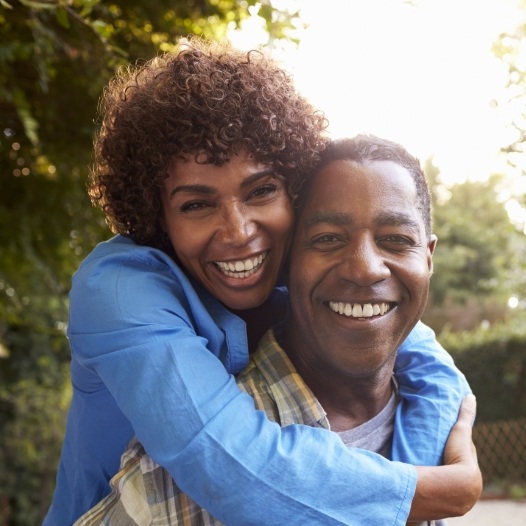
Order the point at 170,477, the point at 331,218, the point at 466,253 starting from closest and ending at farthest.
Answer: the point at 170,477 → the point at 331,218 → the point at 466,253

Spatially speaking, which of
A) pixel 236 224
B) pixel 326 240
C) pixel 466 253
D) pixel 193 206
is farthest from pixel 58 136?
pixel 466 253

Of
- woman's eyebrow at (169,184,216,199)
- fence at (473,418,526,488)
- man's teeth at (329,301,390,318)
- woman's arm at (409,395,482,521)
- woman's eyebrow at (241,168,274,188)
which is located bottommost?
fence at (473,418,526,488)

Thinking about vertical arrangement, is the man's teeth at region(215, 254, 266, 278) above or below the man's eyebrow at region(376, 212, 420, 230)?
below

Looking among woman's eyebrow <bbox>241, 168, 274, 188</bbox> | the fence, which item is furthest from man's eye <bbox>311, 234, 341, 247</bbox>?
the fence

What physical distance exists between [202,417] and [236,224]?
59cm

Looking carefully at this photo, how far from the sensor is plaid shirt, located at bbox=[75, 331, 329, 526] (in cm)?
195

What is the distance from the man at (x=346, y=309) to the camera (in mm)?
1990

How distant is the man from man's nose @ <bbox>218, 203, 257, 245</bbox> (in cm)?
15

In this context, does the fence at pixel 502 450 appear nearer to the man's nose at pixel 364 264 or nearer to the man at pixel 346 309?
the man at pixel 346 309

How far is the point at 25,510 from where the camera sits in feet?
38.1

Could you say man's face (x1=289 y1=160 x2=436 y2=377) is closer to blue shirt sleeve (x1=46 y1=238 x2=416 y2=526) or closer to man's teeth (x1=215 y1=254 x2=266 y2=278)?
man's teeth (x1=215 y1=254 x2=266 y2=278)

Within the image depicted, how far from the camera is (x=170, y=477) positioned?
1964mm

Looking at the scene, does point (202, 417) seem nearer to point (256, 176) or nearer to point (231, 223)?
point (231, 223)

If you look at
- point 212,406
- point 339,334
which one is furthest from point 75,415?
point 339,334
